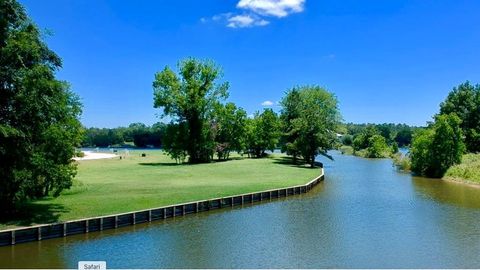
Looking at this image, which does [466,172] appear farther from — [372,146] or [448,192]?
[372,146]

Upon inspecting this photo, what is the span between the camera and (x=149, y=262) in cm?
2123

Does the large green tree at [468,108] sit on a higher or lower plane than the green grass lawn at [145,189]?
higher

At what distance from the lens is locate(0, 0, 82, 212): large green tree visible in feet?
81.1

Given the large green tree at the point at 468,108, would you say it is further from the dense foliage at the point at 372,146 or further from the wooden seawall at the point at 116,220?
the wooden seawall at the point at 116,220

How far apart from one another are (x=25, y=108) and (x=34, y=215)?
670cm

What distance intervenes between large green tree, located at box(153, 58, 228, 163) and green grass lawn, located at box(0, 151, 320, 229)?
1173 centimetres

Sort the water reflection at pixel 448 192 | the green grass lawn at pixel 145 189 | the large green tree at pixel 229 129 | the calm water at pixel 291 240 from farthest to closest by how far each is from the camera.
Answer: the large green tree at pixel 229 129 < the water reflection at pixel 448 192 < the green grass lawn at pixel 145 189 < the calm water at pixel 291 240

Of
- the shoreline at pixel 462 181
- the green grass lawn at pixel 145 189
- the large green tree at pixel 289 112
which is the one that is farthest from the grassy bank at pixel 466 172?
the large green tree at pixel 289 112

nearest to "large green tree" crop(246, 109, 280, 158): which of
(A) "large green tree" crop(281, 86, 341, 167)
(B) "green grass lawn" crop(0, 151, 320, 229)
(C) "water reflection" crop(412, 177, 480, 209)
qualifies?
(A) "large green tree" crop(281, 86, 341, 167)

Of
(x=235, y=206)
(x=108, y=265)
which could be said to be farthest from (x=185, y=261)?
(x=235, y=206)

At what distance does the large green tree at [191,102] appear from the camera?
7394cm

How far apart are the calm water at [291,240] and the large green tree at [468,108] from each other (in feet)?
175

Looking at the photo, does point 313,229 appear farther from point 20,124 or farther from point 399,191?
point 399,191

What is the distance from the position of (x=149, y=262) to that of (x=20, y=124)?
11.0 m
